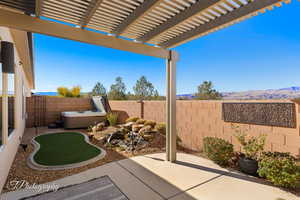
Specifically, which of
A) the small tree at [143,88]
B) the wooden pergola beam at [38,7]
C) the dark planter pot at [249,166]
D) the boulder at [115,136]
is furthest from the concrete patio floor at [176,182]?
the small tree at [143,88]

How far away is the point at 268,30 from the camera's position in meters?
7.68

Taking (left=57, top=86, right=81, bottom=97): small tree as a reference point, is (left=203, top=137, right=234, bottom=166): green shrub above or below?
below

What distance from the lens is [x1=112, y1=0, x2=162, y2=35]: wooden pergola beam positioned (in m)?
1.93

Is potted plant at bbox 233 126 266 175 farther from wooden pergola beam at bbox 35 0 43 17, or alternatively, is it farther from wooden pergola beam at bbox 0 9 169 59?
wooden pergola beam at bbox 35 0 43 17

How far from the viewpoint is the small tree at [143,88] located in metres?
18.2

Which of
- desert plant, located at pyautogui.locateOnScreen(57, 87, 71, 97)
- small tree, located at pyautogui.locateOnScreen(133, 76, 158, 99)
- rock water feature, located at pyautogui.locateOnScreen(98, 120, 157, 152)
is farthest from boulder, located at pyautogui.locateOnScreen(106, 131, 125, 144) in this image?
small tree, located at pyautogui.locateOnScreen(133, 76, 158, 99)

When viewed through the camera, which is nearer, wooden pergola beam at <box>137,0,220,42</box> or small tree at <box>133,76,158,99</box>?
wooden pergola beam at <box>137,0,220,42</box>

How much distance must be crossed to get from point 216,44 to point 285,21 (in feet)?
17.5

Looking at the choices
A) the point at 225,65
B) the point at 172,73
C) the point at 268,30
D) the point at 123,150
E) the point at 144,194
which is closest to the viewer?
the point at 144,194

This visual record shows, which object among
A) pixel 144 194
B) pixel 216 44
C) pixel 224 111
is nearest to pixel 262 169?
pixel 224 111

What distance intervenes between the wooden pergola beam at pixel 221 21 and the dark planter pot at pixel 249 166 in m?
2.75

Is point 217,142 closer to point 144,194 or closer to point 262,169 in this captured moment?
point 262,169

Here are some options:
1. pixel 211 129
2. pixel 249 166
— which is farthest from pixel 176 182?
pixel 211 129

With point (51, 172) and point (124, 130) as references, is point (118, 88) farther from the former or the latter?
point (51, 172)
